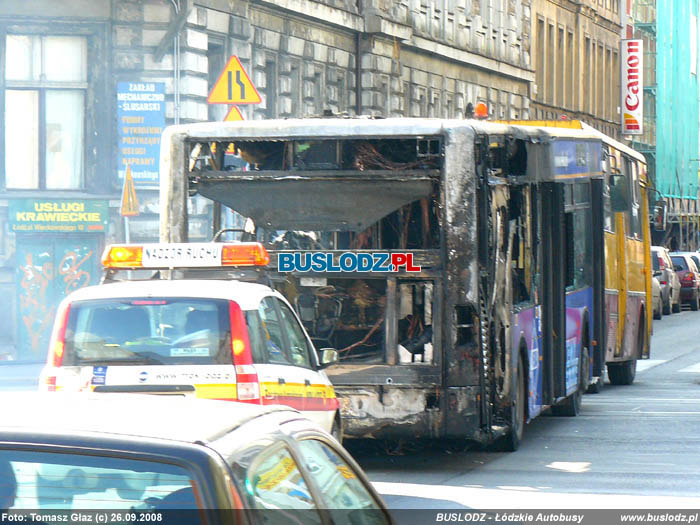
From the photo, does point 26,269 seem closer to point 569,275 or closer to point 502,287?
point 569,275

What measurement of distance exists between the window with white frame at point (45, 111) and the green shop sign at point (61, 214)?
61 centimetres

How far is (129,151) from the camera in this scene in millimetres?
27766

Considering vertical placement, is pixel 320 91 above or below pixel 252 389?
above

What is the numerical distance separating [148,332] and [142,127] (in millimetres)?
17793

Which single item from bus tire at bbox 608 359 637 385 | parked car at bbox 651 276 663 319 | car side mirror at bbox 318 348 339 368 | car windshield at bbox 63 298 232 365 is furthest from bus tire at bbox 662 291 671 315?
car windshield at bbox 63 298 232 365

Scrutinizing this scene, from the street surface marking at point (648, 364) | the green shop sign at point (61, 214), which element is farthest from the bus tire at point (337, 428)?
the green shop sign at point (61, 214)

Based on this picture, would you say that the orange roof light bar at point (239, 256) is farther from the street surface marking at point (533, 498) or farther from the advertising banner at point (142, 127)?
the advertising banner at point (142, 127)

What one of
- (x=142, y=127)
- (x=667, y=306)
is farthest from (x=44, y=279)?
(x=667, y=306)

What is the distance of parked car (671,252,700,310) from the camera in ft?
172

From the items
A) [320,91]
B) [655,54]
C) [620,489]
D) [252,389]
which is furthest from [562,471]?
[655,54]

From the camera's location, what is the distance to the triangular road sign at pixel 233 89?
1961cm

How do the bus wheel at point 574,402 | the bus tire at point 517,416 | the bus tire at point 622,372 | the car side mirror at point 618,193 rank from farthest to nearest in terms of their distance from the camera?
the bus tire at point 622,372 → the car side mirror at point 618,193 → the bus wheel at point 574,402 → the bus tire at point 517,416

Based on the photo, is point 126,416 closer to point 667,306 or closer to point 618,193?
point 618,193

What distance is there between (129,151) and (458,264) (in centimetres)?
1576
